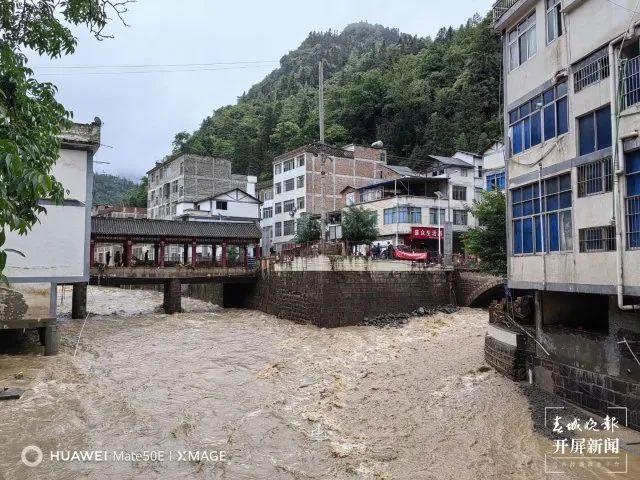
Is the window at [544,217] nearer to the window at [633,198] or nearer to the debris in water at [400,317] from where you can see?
the window at [633,198]

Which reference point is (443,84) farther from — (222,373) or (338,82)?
(222,373)

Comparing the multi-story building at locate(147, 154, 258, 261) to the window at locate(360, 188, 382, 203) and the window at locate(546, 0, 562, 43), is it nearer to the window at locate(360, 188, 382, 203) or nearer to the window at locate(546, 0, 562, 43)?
the window at locate(360, 188, 382, 203)

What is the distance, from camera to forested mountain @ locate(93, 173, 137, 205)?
316 ft

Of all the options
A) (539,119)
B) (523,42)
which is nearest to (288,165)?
(523,42)

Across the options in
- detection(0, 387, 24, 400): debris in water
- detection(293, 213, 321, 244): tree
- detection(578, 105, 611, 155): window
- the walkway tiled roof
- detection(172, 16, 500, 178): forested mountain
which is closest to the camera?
detection(578, 105, 611, 155): window

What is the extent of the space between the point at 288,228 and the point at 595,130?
3839 cm

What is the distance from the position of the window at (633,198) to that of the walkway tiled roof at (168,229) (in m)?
27.7

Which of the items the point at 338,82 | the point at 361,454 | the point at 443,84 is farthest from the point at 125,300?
the point at 338,82

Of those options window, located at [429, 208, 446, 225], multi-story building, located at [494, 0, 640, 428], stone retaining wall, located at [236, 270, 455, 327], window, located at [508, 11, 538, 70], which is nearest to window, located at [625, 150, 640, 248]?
multi-story building, located at [494, 0, 640, 428]

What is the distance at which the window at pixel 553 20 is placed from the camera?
10931 millimetres

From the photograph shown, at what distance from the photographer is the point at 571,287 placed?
10.4 metres

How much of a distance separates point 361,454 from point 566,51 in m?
9.47

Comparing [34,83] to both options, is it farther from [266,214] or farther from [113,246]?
[113,246]

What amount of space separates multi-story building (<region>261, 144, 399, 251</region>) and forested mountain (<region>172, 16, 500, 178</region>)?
738 cm
